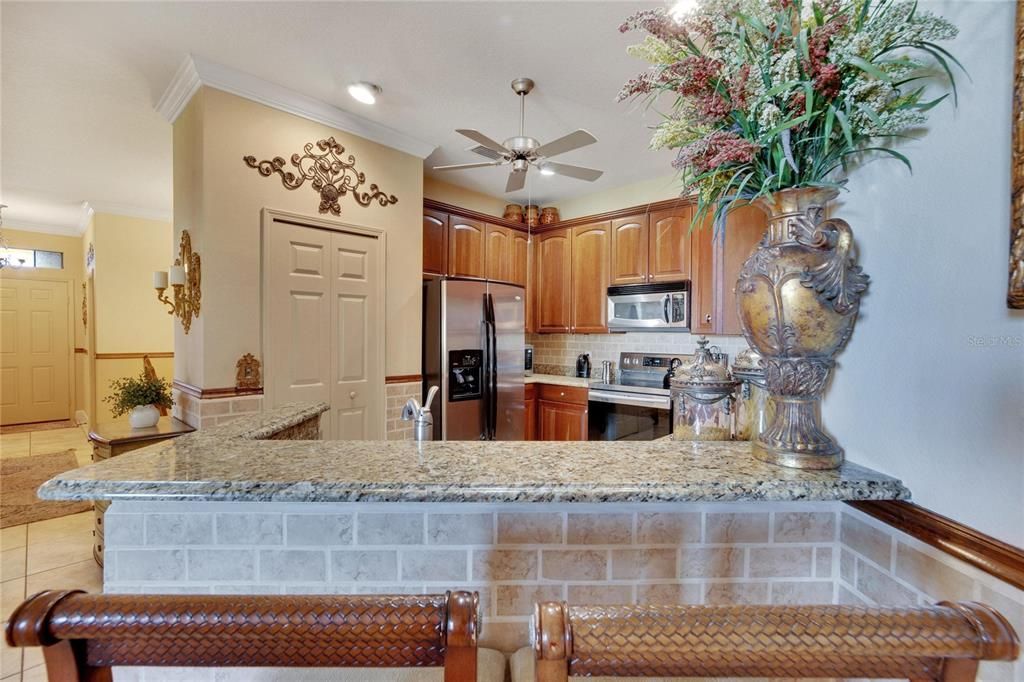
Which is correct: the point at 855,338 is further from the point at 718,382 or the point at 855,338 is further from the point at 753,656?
the point at 753,656

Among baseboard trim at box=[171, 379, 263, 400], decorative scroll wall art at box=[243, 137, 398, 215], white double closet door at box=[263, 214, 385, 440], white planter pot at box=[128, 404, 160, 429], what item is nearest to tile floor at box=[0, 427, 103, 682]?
white planter pot at box=[128, 404, 160, 429]

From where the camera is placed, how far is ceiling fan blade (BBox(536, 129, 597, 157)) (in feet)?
7.16

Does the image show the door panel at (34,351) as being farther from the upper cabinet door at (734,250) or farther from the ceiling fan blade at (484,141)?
the upper cabinet door at (734,250)

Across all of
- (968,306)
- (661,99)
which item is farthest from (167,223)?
(968,306)

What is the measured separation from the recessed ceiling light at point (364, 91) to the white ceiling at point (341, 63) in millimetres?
53

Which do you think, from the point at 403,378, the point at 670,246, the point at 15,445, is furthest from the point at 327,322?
the point at 15,445

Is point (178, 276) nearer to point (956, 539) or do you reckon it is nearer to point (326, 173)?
point (326, 173)

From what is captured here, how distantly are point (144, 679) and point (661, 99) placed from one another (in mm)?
3202

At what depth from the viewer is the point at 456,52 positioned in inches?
83.8

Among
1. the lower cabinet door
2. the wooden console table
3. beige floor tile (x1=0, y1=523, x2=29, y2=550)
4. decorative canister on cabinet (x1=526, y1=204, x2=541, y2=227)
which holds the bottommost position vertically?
beige floor tile (x1=0, y1=523, x2=29, y2=550)

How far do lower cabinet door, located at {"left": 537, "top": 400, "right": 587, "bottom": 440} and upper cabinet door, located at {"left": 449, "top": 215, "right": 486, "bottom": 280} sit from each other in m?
1.40

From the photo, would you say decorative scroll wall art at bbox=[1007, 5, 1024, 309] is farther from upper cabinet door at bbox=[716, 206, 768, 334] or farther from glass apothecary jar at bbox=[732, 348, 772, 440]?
upper cabinet door at bbox=[716, 206, 768, 334]

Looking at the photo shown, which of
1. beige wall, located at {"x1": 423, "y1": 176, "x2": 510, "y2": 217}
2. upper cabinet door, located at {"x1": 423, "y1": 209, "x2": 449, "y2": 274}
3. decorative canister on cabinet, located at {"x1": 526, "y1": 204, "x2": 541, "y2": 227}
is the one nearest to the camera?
upper cabinet door, located at {"x1": 423, "y1": 209, "x2": 449, "y2": 274}

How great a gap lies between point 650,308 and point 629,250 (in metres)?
0.58
